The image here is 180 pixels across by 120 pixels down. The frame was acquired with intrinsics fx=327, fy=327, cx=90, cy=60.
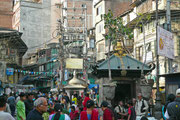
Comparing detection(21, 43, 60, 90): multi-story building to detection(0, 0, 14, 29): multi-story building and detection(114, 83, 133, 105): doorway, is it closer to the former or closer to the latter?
detection(0, 0, 14, 29): multi-story building

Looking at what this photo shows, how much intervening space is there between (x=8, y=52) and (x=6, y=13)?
24.1 metres

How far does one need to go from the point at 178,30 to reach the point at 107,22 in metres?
18.4

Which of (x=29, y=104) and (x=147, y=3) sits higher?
(x=147, y=3)

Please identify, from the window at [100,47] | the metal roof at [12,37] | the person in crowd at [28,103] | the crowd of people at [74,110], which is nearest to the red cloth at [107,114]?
the crowd of people at [74,110]

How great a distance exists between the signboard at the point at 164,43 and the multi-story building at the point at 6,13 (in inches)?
2212

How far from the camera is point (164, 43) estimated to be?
17.4 metres

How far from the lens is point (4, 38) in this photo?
4672 cm

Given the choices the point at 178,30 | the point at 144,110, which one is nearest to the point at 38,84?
the point at 178,30

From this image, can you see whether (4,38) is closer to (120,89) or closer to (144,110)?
(120,89)

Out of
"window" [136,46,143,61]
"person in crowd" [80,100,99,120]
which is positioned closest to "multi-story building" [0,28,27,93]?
"window" [136,46,143,61]

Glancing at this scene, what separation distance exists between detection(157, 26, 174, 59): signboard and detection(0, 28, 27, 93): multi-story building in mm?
29051

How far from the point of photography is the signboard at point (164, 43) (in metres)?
16.9

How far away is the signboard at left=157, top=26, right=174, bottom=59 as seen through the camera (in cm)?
1686

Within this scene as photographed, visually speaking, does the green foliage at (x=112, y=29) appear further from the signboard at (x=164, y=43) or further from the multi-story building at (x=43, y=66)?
the multi-story building at (x=43, y=66)
